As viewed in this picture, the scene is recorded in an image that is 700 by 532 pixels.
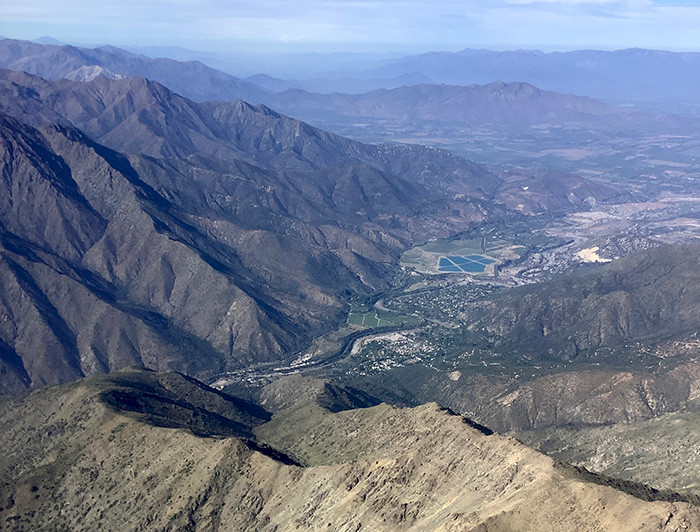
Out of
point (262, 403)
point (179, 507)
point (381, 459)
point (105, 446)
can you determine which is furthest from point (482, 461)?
point (262, 403)

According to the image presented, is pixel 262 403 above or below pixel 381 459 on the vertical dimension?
below

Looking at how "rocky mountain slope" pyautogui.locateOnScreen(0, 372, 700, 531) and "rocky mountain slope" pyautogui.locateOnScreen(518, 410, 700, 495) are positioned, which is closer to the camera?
"rocky mountain slope" pyautogui.locateOnScreen(0, 372, 700, 531)

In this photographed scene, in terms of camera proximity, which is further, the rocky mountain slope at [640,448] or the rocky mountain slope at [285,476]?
the rocky mountain slope at [640,448]

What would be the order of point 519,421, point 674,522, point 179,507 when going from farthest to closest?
point 519,421 < point 179,507 < point 674,522

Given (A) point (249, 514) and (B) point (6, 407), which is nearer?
(A) point (249, 514)

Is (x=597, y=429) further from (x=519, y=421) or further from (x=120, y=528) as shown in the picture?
(x=120, y=528)

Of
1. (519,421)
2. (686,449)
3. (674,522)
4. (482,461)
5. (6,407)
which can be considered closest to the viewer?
(674,522)

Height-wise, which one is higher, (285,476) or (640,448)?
(285,476)

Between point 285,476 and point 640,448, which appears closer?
point 285,476
